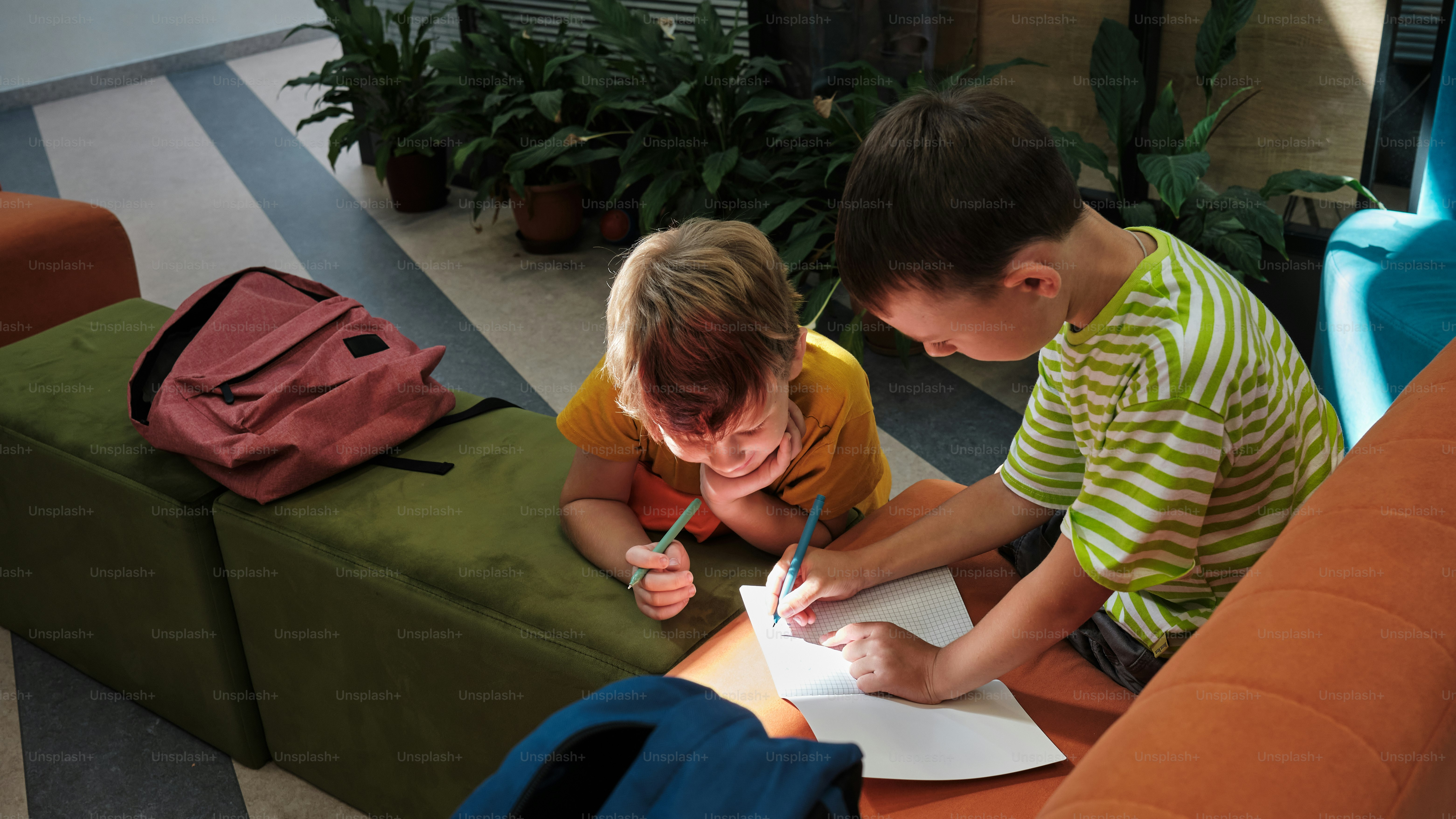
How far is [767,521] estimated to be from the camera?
1.34 m

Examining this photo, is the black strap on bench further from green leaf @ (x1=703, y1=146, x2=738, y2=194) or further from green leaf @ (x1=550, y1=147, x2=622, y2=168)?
green leaf @ (x1=550, y1=147, x2=622, y2=168)

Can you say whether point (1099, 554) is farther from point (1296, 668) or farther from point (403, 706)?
point (403, 706)

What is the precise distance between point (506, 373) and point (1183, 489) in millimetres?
2437

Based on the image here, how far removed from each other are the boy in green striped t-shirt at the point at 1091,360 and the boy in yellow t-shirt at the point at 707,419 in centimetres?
19

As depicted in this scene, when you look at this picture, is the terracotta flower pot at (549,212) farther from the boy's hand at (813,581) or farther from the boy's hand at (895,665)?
the boy's hand at (895,665)

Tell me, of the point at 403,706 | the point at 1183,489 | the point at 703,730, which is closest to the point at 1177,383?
the point at 1183,489

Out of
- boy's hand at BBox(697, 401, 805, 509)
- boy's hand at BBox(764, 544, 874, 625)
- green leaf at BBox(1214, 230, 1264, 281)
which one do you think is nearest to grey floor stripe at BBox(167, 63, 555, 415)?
boy's hand at BBox(697, 401, 805, 509)

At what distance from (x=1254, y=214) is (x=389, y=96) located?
129 inches

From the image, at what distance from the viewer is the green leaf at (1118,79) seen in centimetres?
275

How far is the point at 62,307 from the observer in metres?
2.72

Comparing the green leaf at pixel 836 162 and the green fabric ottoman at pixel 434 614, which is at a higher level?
the green leaf at pixel 836 162

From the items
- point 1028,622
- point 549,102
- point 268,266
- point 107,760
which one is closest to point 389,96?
point 549,102

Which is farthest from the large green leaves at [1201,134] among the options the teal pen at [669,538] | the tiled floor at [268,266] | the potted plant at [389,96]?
the potted plant at [389,96]

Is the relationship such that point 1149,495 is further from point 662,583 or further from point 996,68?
point 996,68
